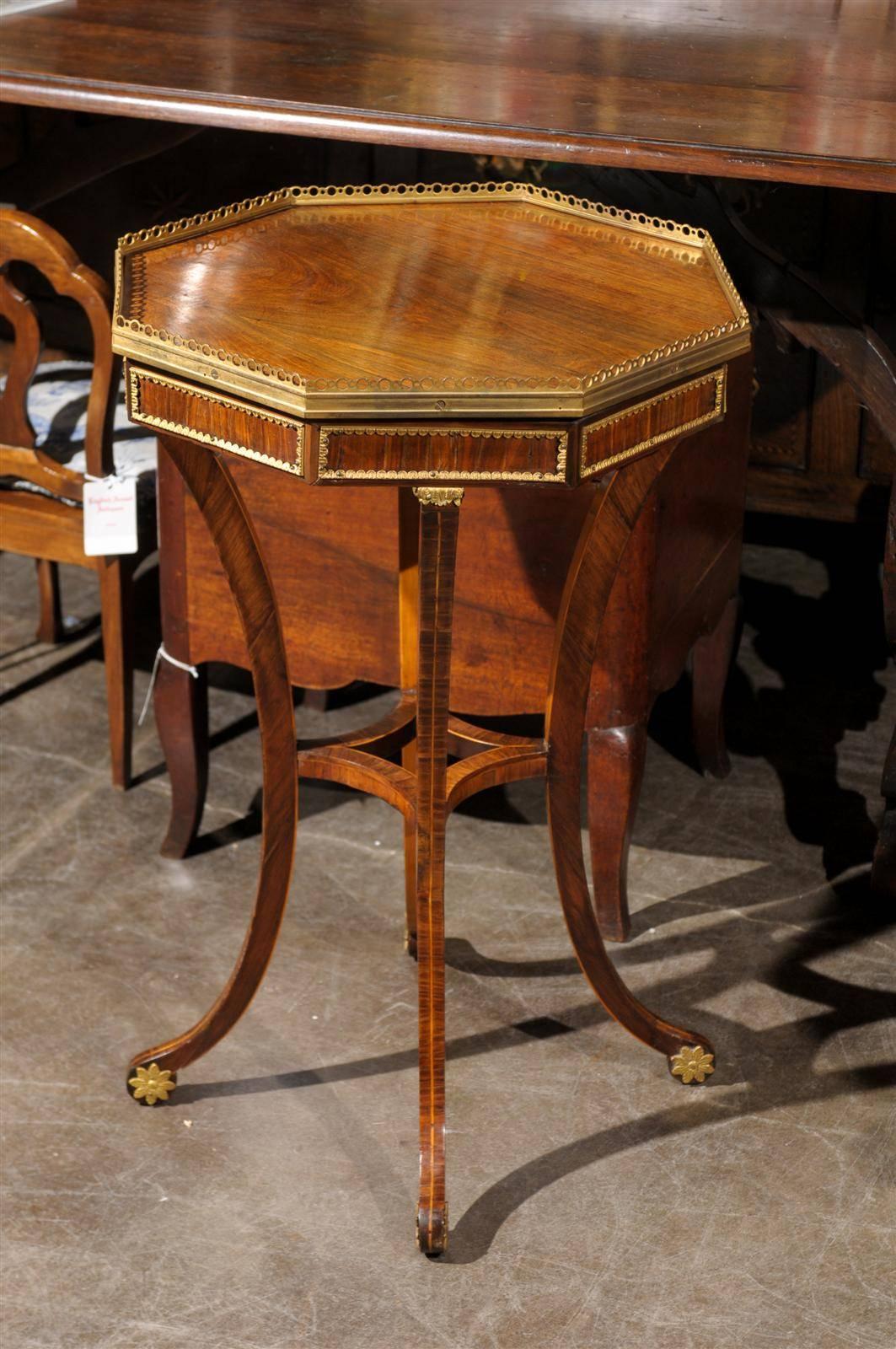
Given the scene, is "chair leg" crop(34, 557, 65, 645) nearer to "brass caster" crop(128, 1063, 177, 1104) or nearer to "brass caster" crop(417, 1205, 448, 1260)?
"brass caster" crop(128, 1063, 177, 1104)

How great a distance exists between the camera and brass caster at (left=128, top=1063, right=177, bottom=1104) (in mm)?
2129

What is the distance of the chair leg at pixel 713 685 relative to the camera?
2.75 meters

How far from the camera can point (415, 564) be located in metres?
2.18

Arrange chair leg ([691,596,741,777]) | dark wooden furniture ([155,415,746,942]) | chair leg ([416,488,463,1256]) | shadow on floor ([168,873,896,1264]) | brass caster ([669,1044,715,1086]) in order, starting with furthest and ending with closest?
chair leg ([691,596,741,777]) < dark wooden furniture ([155,415,746,942]) < brass caster ([669,1044,715,1086]) < shadow on floor ([168,873,896,1264]) < chair leg ([416,488,463,1256])

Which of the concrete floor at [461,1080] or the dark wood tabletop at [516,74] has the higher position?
the dark wood tabletop at [516,74]

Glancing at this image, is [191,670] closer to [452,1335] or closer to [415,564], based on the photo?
[415,564]

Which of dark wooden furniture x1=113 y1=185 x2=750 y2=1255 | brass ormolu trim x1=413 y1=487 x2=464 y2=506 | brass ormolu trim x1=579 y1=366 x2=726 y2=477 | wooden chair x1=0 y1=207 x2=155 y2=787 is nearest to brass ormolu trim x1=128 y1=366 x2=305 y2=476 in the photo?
dark wooden furniture x1=113 y1=185 x2=750 y2=1255

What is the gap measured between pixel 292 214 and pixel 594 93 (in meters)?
A: 0.57

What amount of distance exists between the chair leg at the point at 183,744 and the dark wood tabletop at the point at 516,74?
802 mm

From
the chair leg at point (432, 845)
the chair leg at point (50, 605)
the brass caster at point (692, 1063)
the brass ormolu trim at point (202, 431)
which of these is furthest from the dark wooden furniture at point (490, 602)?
the chair leg at point (50, 605)

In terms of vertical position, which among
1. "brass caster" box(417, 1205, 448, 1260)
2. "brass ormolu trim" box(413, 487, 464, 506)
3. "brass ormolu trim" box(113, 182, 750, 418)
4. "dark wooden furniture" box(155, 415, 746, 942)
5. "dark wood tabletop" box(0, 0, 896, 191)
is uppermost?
"dark wood tabletop" box(0, 0, 896, 191)

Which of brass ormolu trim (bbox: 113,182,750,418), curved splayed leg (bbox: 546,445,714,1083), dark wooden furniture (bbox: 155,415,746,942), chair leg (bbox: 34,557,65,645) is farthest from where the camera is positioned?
chair leg (bbox: 34,557,65,645)

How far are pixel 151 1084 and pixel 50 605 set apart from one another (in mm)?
1294

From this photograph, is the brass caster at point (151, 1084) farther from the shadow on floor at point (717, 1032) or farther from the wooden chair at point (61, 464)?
the wooden chair at point (61, 464)
